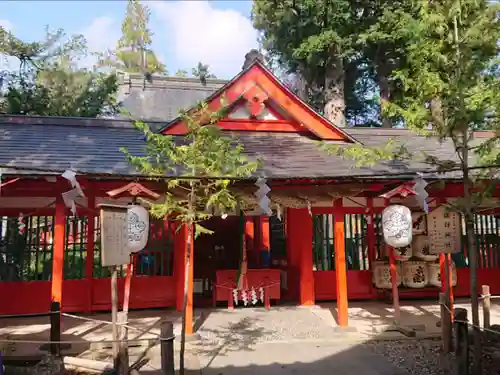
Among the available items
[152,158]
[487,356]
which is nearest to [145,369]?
[152,158]

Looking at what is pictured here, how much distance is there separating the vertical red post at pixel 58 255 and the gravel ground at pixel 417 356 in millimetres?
5489

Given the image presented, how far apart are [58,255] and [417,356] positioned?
632 centimetres

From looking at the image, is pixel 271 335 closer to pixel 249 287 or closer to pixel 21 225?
pixel 249 287

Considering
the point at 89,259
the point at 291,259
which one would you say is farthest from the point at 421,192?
the point at 89,259

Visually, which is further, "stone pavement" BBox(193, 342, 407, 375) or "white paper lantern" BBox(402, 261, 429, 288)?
"white paper lantern" BBox(402, 261, 429, 288)

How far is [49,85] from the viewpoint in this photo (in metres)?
19.8

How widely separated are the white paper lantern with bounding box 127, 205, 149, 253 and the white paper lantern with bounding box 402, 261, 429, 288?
23.8 feet

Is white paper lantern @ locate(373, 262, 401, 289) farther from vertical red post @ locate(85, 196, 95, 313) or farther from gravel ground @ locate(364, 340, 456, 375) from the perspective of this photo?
vertical red post @ locate(85, 196, 95, 313)

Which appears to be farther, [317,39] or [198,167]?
[317,39]

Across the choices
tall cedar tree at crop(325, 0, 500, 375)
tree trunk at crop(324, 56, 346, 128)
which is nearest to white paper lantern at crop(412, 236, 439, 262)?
tall cedar tree at crop(325, 0, 500, 375)

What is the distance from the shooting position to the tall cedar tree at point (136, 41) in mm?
37375

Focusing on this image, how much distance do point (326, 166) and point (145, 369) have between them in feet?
17.4

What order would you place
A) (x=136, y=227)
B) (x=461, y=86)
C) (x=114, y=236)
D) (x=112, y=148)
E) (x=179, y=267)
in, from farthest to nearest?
(x=179, y=267), (x=112, y=148), (x=136, y=227), (x=461, y=86), (x=114, y=236)

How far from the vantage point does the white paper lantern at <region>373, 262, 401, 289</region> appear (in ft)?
35.9
